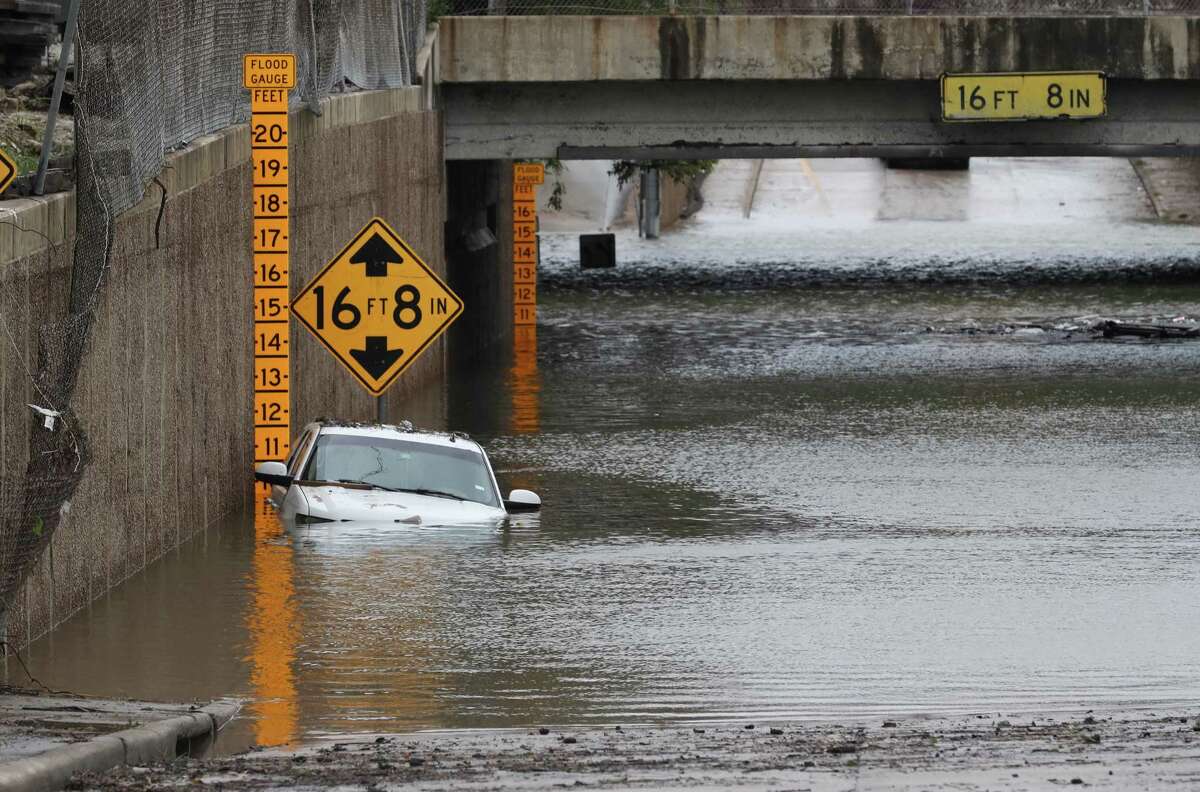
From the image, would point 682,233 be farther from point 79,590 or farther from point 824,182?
point 79,590

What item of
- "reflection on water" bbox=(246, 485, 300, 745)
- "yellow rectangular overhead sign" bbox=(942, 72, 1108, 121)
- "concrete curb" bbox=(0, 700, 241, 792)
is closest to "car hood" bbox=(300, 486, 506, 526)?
"reflection on water" bbox=(246, 485, 300, 745)

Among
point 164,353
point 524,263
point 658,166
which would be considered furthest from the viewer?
point 658,166

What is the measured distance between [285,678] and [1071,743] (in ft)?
15.8

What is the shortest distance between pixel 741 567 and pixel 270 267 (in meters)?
6.36

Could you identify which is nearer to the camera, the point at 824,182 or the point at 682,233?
the point at 682,233

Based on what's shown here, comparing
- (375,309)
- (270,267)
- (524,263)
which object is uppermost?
(524,263)

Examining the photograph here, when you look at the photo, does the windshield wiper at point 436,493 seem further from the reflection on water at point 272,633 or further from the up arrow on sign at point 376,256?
the up arrow on sign at point 376,256

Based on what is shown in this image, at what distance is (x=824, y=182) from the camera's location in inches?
2987

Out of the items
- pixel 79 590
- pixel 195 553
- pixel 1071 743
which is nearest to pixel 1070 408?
pixel 195 553

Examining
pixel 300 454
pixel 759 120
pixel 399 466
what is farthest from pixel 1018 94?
pixel 300 454

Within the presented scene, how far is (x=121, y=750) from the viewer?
31.1 feet

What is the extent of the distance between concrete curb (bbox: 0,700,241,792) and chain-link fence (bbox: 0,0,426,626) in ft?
6.49

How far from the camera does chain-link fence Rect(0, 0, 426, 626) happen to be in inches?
506

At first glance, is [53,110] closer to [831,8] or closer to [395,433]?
[395,433]
